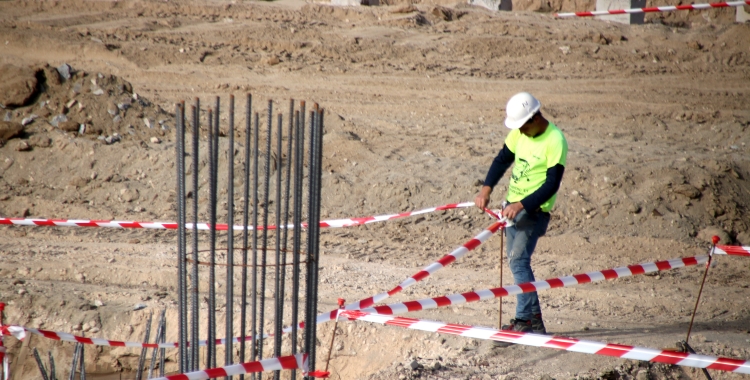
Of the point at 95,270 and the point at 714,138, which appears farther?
the point at 714,138

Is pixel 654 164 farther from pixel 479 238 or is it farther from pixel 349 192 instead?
pixel 479 238

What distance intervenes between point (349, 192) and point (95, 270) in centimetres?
343

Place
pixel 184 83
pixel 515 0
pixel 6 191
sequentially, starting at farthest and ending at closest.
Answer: pixel 515 0
pixel 184 83
pixel 6 191

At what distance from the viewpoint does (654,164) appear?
9.81m

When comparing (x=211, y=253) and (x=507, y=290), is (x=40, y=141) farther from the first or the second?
(x=507, y=290)

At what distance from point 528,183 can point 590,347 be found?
1550 millimetres

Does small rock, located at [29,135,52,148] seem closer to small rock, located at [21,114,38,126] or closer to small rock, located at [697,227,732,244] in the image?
small rock, located at [21,114,38,126]

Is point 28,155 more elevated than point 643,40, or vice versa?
point 643,40

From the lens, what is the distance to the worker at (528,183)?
4867 millimetres

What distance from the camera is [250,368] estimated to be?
3332mm

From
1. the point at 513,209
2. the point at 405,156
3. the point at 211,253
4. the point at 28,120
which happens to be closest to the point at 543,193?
the point at 513,209

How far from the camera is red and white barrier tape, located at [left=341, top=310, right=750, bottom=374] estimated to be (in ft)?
12.1

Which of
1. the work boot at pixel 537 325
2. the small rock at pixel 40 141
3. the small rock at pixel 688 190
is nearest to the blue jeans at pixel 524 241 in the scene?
the work boot at pixel 537 325

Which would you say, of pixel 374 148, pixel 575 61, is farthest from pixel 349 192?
pixel 575 61
